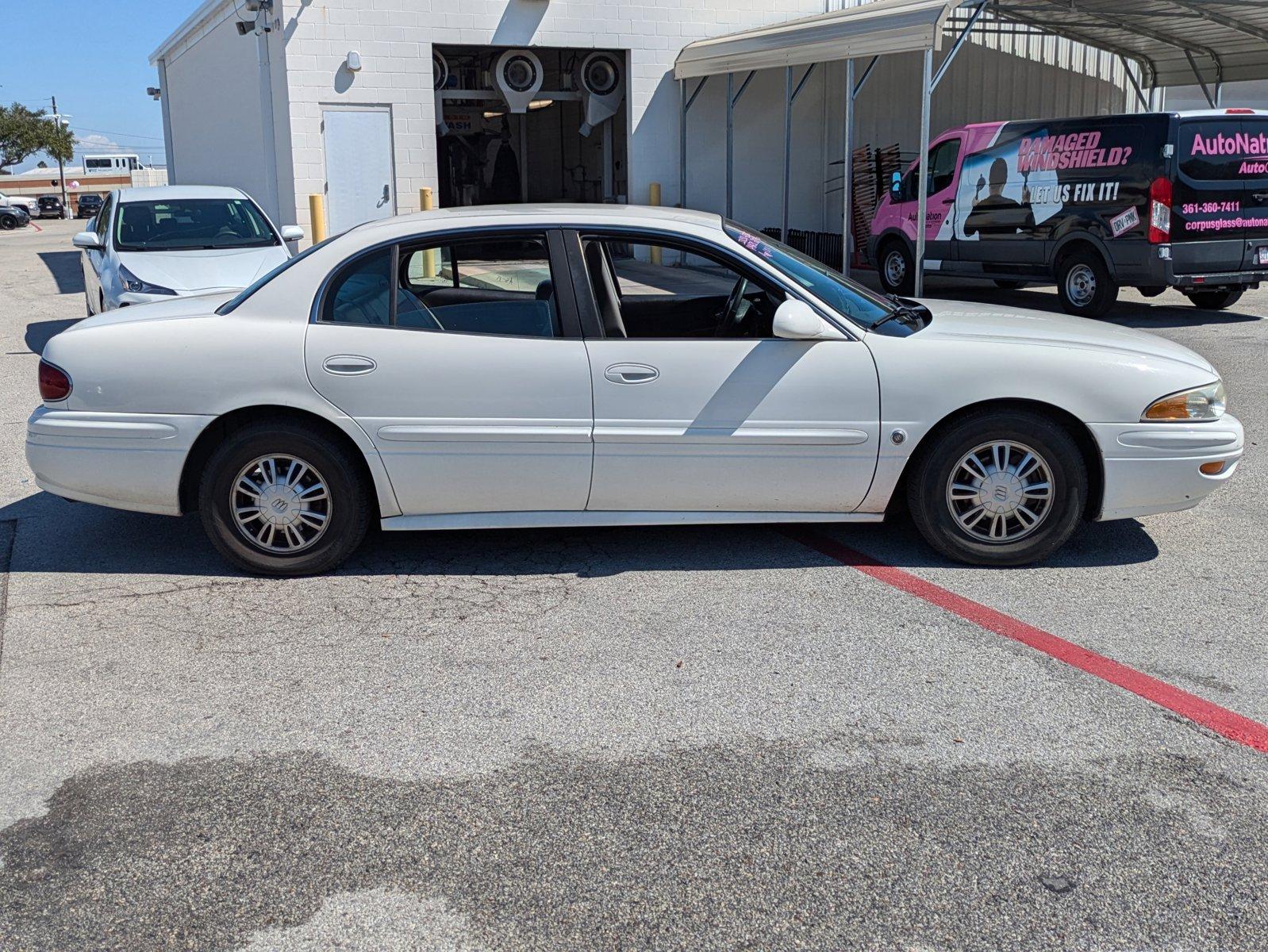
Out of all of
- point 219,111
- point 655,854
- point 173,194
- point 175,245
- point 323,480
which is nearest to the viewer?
point 655,854

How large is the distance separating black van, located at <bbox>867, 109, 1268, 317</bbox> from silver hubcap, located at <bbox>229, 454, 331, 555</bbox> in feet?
33.1

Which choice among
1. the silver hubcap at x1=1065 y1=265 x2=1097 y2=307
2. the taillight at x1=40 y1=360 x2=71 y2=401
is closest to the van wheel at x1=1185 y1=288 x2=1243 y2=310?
the silver hubcap at x1=1065 y1=265 x2=1097 y2=307

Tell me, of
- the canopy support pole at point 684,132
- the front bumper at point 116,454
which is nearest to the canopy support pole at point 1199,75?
the canopy support pole at point 684,132

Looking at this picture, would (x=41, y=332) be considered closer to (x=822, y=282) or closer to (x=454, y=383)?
(x=454, y=383)

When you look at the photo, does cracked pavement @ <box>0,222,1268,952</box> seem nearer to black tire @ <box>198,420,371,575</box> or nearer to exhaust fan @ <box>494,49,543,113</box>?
black tire @ <box>198,420,371,575</box>

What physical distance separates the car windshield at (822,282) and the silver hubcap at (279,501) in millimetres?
2094

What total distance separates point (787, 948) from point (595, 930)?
1.43 feet

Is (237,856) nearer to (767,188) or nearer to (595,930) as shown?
(595,930)

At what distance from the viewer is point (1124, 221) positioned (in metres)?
12.7

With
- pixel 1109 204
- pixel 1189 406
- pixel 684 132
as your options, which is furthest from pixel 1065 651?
pixel 684 132

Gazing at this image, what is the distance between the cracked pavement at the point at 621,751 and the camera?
2.91m

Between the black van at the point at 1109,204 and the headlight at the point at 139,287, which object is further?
the black van at the point at 1109,204

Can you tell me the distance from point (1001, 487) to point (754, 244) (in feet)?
4.87

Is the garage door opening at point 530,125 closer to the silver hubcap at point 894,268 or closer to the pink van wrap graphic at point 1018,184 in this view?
the silver hubcap at point 894,268
